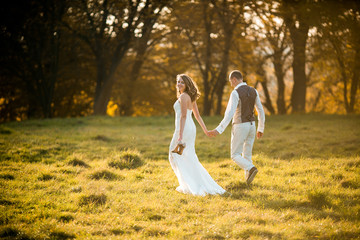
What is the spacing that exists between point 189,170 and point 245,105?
169 cm

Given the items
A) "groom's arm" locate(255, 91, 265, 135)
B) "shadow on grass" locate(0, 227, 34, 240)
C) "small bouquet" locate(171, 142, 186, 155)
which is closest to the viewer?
"shadow on grass" locate(0, 227, 34, 240)

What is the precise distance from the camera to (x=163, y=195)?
6.62 m

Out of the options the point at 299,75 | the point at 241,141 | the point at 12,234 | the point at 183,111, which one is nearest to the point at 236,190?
the point at 241,141

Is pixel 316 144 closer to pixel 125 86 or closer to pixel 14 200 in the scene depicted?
pixel 14 200

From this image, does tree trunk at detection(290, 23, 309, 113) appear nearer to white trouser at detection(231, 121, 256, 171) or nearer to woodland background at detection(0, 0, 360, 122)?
woodland background at detection(0, 0, 360, 122)

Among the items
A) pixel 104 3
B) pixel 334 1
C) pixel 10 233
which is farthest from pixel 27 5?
pixel 10 233

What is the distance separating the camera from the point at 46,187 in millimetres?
7000

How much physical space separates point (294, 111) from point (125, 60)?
547 inches

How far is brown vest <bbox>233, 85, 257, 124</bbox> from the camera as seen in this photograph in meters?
7.00

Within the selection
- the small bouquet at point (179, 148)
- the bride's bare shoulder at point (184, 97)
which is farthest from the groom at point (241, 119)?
the bride's bare shoulder at point (184, 97)

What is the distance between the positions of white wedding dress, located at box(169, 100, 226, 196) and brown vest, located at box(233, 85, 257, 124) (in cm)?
98

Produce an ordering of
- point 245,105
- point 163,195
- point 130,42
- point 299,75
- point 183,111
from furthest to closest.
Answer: point 299,75, point 130,42, point 245,105, point 183,111, point 163,195

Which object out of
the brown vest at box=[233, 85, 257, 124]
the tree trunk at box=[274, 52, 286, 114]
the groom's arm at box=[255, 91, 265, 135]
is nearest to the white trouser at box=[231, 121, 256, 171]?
the brown vest at box=[233, 85, 257, 124]

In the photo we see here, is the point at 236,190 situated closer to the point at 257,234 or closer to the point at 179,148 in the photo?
the point at 179,148
